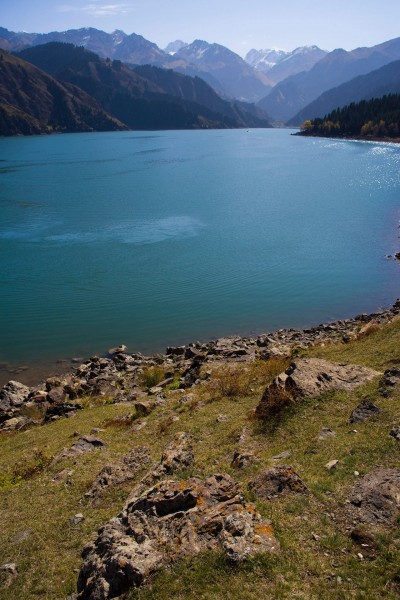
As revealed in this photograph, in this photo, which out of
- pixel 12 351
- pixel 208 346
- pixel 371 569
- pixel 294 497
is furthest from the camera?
pixel 12 351

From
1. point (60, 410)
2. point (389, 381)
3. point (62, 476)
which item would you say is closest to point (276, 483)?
point (389, 381)

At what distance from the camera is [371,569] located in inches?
347

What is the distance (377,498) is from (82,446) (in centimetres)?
1167

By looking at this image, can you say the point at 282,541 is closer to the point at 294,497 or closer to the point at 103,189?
the point at 294,497

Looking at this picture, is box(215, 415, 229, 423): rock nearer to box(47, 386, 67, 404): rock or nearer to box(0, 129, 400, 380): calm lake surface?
box(47, 386, 67, 404): rock

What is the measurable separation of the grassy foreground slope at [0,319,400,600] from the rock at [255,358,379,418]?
46 cm

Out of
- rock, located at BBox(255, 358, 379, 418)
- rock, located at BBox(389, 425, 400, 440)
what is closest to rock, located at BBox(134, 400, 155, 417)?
rock, located at BBox(255, 358, 379, 418)

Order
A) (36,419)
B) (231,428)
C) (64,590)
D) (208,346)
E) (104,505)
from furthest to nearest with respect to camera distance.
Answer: (208,346) < (36,419) < (231,428) < (104,505) < (64,590)

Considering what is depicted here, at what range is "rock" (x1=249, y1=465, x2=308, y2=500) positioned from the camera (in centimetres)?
1132

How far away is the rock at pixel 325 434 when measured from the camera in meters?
14.2

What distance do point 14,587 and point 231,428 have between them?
28.2 ft

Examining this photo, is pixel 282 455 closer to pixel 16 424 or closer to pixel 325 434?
pixel 325 434

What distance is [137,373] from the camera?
32156 mm

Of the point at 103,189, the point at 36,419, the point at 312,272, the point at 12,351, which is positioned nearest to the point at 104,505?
the point at 36,419
